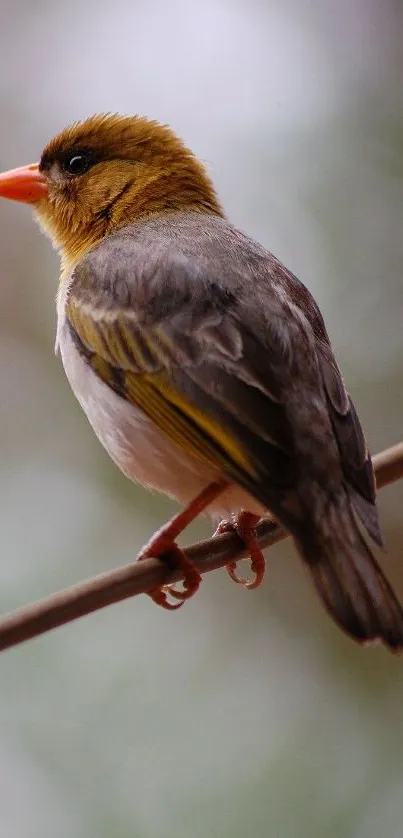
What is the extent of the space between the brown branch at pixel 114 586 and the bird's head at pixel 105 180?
1.12 meters

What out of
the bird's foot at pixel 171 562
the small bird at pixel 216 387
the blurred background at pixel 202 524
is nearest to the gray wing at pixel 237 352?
the small bird at pixel 216 387

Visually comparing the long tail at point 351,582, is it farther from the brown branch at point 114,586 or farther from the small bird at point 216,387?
the brown branch at point 114,586

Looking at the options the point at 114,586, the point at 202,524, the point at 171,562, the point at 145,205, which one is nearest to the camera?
the point at 114,586

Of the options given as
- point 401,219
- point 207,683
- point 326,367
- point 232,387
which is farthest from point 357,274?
point 232,387

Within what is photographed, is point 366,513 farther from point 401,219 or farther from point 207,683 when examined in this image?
point 401,219

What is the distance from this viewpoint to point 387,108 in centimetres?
479

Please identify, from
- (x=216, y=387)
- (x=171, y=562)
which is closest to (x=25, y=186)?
(x=216, y=387)

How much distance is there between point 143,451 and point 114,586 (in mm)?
676

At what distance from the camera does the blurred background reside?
376 centimetres

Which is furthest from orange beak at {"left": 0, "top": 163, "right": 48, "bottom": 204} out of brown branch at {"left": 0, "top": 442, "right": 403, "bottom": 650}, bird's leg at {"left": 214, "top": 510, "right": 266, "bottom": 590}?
brown branch at {"left": 0, "top": 442, "right": 403, "bottom": 650}

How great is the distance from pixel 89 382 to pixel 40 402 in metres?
1.79

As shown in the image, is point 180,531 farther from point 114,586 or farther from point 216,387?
point 114,586

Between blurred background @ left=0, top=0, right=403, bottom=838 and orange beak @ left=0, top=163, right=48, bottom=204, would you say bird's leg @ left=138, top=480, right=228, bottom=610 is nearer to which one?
orange beak @ left=0, top=163, right=48, bottom=204

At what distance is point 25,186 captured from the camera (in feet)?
11.1
